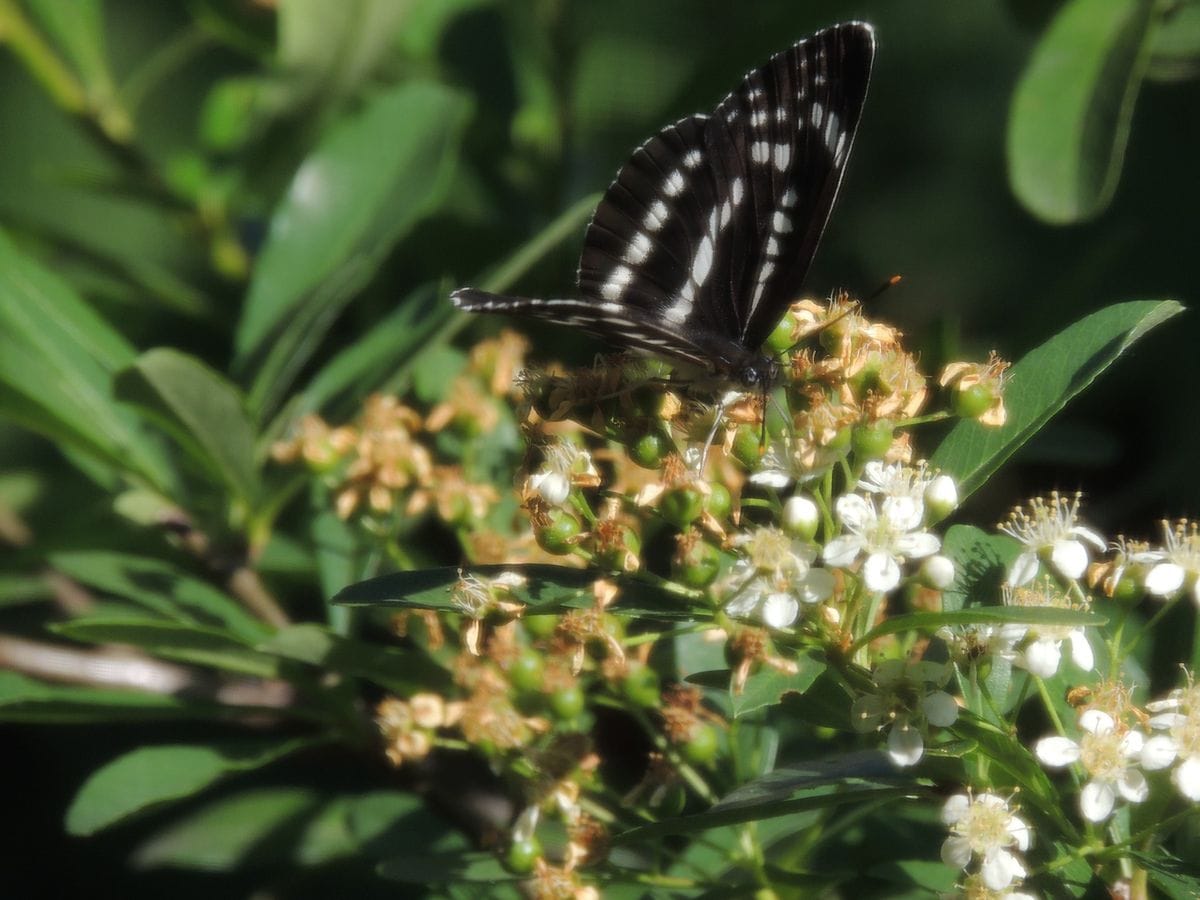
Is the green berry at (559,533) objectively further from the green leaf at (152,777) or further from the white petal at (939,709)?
the green leaf at (152,777)

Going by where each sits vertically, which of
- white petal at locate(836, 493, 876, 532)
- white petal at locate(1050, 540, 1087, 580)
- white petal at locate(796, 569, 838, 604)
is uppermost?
white petal at locate(1050, 540, 1087, 580)

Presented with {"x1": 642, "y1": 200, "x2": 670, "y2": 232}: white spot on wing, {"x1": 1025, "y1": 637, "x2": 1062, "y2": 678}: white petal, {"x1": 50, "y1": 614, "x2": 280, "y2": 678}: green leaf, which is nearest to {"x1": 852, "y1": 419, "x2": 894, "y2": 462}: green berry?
{"x1": 1025, "y1": 637, "x2": 1062, "y2": 678}: white petal

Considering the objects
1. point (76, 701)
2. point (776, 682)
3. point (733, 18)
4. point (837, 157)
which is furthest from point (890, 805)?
point (733, 18)

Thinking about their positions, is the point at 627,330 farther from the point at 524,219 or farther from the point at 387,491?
the point at 524,219

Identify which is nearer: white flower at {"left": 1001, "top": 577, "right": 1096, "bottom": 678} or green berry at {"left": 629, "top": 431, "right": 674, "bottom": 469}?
white flower at {"left": 1001, "top": 577, "right": 1096, "bottom": 678}

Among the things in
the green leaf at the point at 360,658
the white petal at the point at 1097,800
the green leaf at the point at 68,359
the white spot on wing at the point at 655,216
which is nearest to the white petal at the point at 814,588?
the white petal at the point at 1097,800

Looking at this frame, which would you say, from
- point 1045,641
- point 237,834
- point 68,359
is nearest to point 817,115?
point 1045,641

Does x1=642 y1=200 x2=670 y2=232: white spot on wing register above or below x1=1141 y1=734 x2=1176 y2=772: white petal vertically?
above

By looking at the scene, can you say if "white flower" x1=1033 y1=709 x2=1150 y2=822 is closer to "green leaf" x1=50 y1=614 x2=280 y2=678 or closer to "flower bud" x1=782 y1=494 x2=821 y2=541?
"flower bud" x1=782 y1=494 x2=821 y2=541
